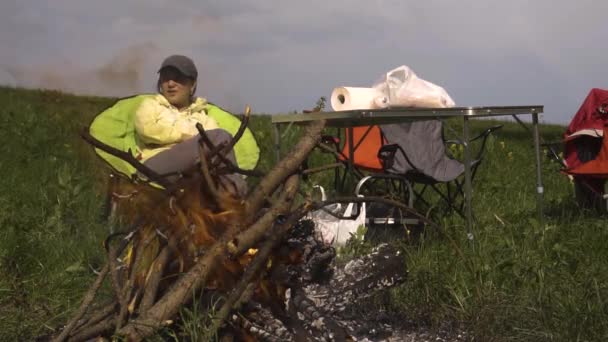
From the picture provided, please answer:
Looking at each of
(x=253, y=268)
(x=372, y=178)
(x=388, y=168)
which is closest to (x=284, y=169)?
(x=253, y=268)

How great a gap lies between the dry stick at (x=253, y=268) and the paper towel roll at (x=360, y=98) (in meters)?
2.86

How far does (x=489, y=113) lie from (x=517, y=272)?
2017 millimetres

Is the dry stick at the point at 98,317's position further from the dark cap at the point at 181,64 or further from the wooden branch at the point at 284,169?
the dark cap at the point at 181,64

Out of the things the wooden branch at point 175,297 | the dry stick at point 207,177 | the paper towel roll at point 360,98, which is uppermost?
the paper towel roll at point 360,98

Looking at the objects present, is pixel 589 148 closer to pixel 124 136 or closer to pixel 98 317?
pixel 124 136

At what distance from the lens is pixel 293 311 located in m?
2.62

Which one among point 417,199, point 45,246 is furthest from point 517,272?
point 417,199

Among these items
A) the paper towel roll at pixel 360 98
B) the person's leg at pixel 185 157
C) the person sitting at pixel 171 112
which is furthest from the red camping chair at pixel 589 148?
the person's leg at pixel 185 157

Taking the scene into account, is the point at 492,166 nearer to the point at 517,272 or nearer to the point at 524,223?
the point at 524,223

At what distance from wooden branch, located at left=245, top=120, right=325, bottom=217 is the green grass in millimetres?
444

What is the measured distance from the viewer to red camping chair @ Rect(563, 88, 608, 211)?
5.79 metres

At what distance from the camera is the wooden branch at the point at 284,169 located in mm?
2688

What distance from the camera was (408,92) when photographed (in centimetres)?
523

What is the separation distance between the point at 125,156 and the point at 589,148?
14.5ft
